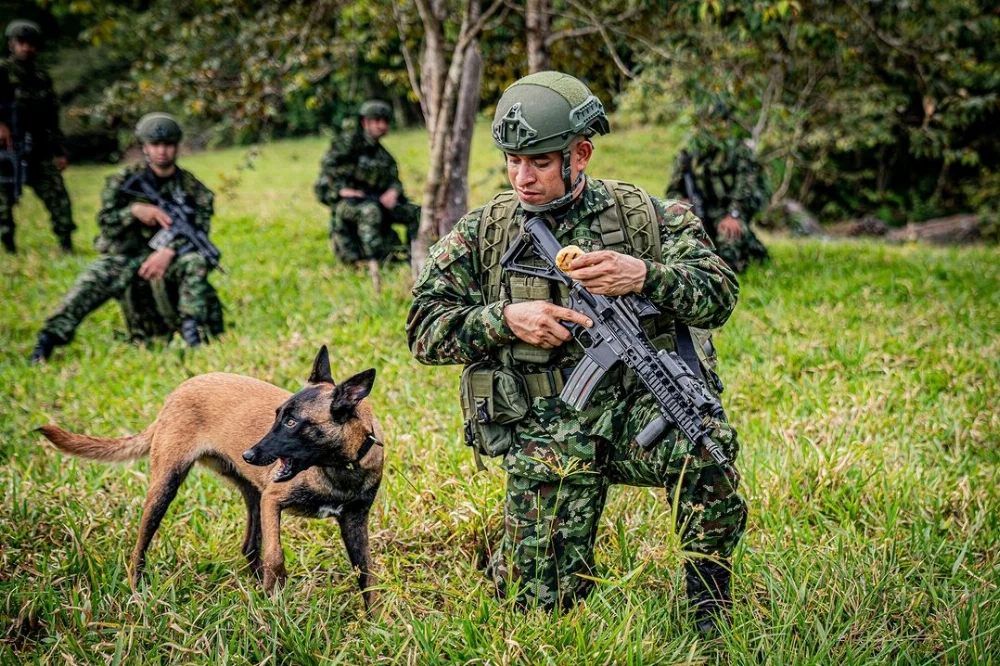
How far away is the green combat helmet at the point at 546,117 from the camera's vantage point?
8.71 ft

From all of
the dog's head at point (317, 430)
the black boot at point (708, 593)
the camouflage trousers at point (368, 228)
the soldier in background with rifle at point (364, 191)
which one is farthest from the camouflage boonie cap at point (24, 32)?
the black boot at point (708, 593)

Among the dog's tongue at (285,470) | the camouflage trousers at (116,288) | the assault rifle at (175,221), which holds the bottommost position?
the camouflage trousers at (116,288)

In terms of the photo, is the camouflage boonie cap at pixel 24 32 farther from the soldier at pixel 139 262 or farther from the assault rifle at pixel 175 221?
the assault rifle at pixel 175 221

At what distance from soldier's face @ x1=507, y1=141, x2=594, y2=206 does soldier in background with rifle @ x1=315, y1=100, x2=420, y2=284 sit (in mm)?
5823

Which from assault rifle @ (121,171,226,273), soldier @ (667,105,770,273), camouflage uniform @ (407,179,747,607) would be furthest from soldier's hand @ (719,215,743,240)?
camouflage uniform @ (407,179,747,607)

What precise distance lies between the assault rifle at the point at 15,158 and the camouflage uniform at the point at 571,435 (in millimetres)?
8658

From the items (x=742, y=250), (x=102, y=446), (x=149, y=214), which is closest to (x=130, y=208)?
(x=149, y=214)

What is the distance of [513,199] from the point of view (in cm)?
298

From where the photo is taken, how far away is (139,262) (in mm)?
6699

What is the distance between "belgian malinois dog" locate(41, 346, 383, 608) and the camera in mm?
2785

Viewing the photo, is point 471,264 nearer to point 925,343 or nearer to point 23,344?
point 925,343

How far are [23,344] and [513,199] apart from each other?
18.4 feet

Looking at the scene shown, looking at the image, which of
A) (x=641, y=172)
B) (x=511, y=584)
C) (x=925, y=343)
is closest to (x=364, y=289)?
(x=925, y=343)

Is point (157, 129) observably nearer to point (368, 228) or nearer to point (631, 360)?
point (368, 228)
